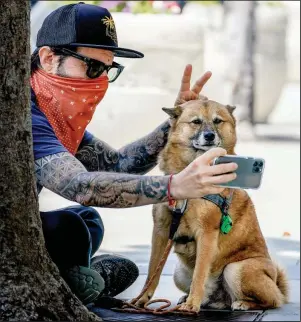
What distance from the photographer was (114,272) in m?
5.74

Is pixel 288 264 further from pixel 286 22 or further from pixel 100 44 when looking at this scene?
pixel 286 22

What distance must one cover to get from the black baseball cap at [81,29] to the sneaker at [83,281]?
980 millimetres

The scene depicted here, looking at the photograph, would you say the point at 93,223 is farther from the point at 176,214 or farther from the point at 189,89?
the point at 189,89

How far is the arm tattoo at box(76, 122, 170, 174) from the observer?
18.8 feet

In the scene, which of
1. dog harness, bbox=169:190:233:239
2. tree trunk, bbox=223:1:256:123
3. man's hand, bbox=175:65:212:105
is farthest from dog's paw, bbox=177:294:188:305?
tree trunk, bbox=223:1:256:123

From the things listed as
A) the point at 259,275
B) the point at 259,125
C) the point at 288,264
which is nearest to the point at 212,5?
the point at 259,125

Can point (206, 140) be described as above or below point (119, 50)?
below

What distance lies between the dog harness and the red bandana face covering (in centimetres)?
78

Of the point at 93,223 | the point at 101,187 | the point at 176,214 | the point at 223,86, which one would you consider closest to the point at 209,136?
the point at 176,214

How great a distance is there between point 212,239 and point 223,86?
40.9 ft

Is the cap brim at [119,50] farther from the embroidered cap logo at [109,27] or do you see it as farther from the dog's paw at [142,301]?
the dog's paw at [142,301]

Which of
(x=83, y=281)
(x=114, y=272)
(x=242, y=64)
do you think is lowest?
(x=242, y=64)

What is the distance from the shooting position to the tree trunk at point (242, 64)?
19141mm

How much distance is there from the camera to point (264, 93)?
1992cm
